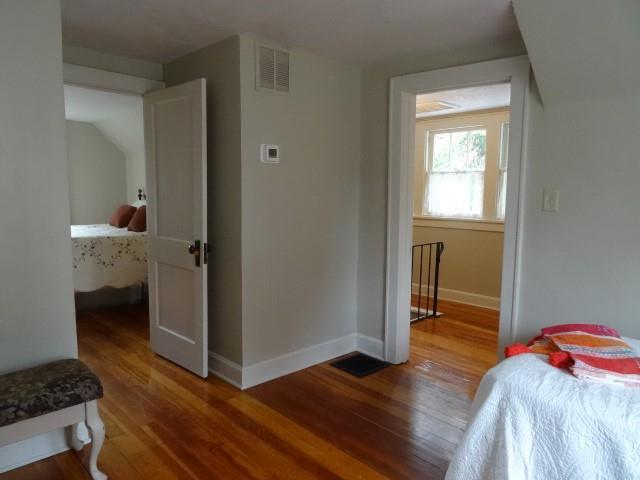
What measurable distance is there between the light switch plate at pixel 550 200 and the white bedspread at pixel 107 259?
3835mm

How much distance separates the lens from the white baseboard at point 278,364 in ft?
10.0

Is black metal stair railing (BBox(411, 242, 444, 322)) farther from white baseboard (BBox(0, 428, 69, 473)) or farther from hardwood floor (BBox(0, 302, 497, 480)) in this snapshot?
white baseboard (BBox(0, 428, 69, 473))

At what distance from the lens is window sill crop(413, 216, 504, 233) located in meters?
5.10

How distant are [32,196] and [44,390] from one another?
2.82ft

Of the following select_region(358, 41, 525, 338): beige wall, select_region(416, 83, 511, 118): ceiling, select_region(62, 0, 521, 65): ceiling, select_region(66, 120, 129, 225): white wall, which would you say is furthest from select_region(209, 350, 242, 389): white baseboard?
select_region(66, 120, 129, 225): white wall

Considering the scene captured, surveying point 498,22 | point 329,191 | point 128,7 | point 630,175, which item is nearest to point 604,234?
point 630,175

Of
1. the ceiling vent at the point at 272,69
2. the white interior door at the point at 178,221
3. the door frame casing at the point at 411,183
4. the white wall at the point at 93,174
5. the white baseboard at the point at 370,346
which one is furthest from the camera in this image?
the white wall at the point at 93,174

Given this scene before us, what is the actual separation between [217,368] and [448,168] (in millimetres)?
3631

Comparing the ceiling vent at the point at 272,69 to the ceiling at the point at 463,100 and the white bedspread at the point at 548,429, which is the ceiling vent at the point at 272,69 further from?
the white bedspread at the point at 548,429

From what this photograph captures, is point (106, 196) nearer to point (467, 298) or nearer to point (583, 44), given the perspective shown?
point (467, 298)

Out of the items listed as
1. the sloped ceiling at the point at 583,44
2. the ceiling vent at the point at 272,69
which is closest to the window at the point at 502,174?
the sloped ceiling at the point at 583,44

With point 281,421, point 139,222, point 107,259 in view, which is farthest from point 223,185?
point 139,222

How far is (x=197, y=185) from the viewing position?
2.99 metres

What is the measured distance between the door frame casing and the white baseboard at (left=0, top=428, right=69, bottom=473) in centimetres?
216
